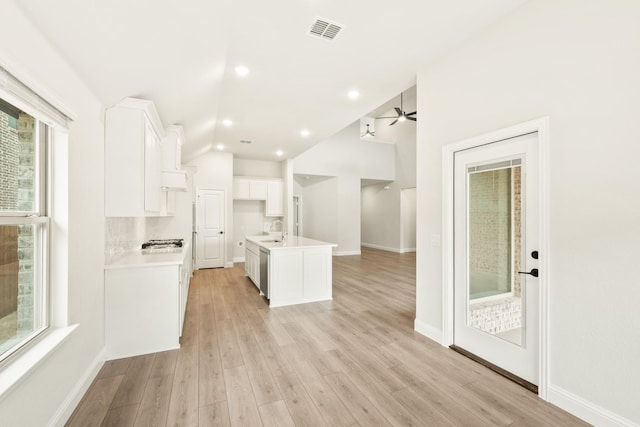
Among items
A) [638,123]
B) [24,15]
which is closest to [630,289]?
[638,123]

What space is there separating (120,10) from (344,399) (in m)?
2.79

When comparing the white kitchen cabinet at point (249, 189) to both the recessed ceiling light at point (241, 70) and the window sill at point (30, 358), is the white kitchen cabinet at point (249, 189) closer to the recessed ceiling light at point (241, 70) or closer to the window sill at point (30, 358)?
the recessed ceiling light at point (241, 70)

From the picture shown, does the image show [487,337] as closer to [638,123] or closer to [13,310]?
[638,123]

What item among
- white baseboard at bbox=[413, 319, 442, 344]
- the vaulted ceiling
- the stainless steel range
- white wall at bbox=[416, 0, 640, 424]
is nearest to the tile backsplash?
the stainless steel range

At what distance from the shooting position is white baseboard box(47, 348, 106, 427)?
66.4 inches

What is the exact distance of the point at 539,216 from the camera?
6.64 ft

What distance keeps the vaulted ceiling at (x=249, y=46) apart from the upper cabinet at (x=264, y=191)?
347 cm

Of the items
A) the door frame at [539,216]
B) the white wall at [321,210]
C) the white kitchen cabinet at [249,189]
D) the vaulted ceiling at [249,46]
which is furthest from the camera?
the white wall at [321,210]

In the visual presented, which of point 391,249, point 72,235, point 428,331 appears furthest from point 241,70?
point 391,249

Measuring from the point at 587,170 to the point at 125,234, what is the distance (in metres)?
4.44

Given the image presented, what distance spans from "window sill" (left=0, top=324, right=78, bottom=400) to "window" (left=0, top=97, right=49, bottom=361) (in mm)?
51

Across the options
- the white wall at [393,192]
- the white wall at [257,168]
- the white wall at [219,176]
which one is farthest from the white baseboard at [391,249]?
the white wall at [219,176]

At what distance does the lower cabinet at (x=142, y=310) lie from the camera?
8.38 feet

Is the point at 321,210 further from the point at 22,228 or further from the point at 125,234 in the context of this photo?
the point at 22,228
